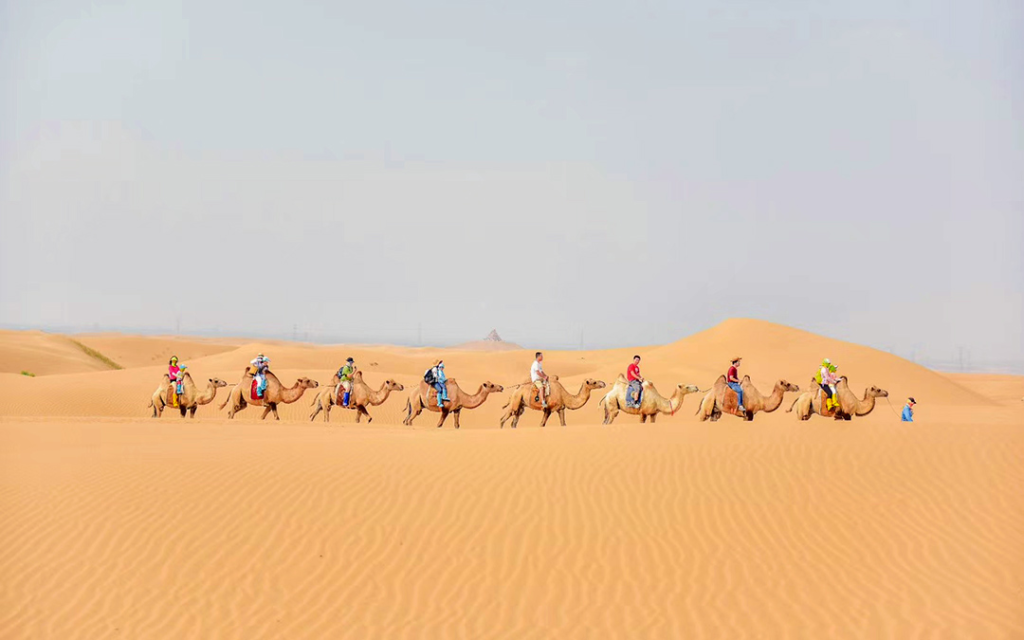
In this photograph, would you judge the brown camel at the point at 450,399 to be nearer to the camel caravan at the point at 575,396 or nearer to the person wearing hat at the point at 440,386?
the camel caravan at the point at 575,396

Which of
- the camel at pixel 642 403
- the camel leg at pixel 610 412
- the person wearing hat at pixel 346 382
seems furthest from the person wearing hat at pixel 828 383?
the person wearing hat at pixel 346 382

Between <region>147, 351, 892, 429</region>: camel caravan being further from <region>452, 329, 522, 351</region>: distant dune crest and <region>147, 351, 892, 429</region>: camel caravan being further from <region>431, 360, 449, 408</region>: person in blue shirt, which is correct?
<region>452, 329, 522, 351</region>: distant dune crest

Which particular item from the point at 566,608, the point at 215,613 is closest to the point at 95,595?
the point at 215,613

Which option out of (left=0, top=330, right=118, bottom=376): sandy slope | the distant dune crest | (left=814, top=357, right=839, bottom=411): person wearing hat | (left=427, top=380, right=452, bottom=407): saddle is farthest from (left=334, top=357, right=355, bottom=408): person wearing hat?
the distant dune crest

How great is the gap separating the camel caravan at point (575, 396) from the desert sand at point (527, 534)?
7.21 feet

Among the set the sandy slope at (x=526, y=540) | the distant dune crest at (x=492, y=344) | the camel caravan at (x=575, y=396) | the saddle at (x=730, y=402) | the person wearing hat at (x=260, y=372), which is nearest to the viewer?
the sandy slope at (x=526, y=540)

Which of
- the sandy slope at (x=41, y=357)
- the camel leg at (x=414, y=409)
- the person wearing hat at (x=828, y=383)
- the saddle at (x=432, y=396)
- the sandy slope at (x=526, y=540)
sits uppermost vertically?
the sandy slope at (x=41, y=357)

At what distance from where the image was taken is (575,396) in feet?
73.8

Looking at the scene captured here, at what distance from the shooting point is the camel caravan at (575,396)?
19.0 metres

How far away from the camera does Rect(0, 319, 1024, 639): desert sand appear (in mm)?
8328

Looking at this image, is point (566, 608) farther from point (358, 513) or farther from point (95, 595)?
point (95, 595)

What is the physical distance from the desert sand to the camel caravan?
220 centimetres

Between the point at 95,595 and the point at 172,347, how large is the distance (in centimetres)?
8097

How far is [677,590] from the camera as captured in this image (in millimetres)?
8969
